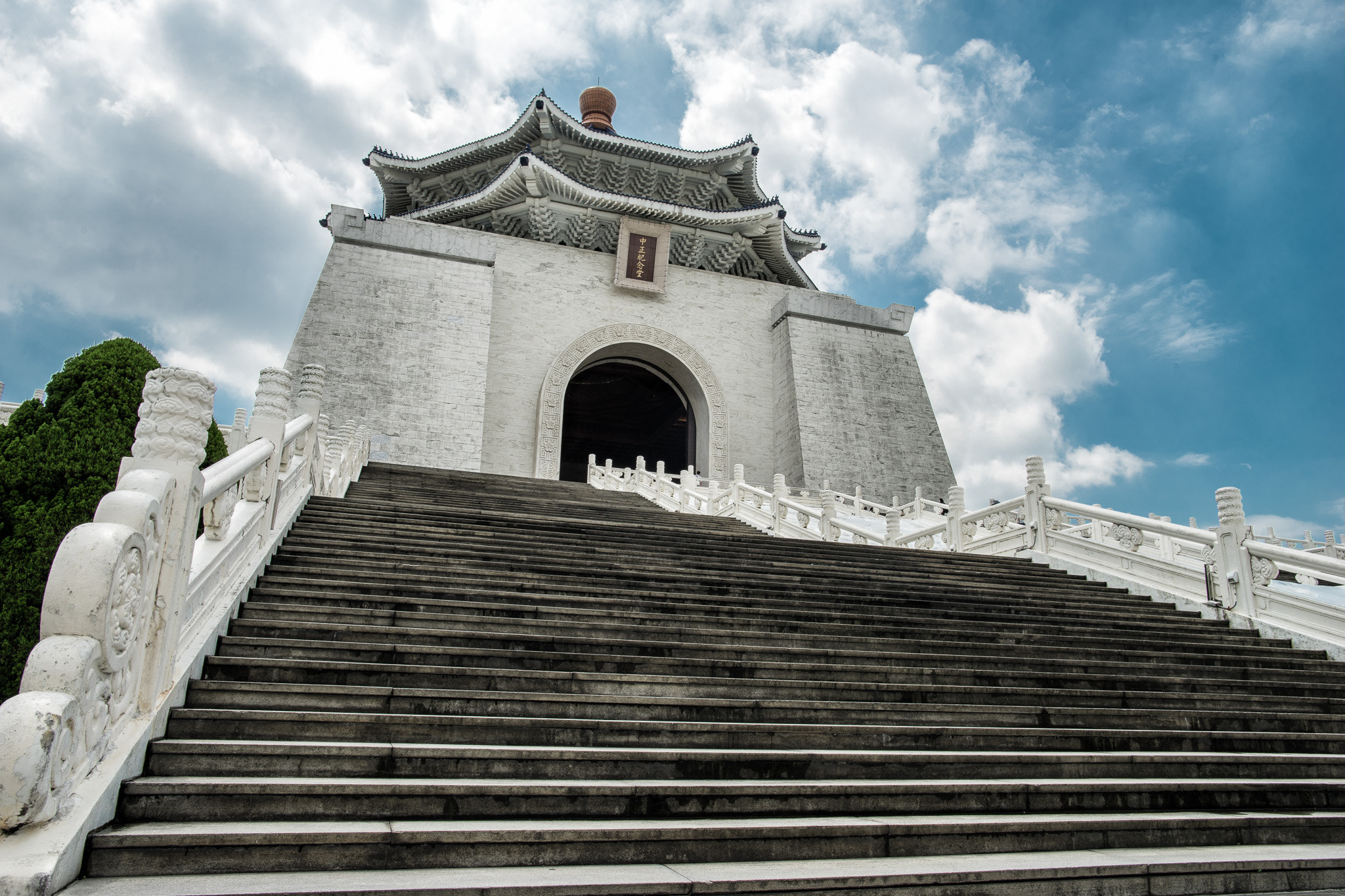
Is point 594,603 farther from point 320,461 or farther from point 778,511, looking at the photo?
point 778,511

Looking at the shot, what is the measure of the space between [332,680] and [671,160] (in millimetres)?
20298

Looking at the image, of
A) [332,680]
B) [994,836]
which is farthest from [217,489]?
[994,836]

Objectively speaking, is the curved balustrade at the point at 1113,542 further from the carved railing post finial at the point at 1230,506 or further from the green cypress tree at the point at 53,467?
the green cypress tree at the point at 53,467

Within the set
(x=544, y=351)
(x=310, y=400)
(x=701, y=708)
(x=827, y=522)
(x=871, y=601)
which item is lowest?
(x=701, y=708)

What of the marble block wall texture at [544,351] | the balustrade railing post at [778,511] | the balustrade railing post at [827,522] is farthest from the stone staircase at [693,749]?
the marble block wall texture at [544,351]

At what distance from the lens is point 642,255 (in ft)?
65.4

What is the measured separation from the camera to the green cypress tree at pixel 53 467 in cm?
631

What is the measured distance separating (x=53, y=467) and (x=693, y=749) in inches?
250

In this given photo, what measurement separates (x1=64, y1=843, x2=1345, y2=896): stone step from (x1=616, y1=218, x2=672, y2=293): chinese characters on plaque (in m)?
17.8

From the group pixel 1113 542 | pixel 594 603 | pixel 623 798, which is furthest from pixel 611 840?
pixel 1113 542

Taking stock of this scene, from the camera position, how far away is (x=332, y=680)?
139 inches

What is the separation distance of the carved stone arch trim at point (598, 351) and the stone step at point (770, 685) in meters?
13.5

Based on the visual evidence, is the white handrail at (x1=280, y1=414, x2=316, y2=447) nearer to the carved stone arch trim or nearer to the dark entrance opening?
the carved stone arch trim

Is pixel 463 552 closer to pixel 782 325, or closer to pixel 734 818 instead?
pixel 734 818
